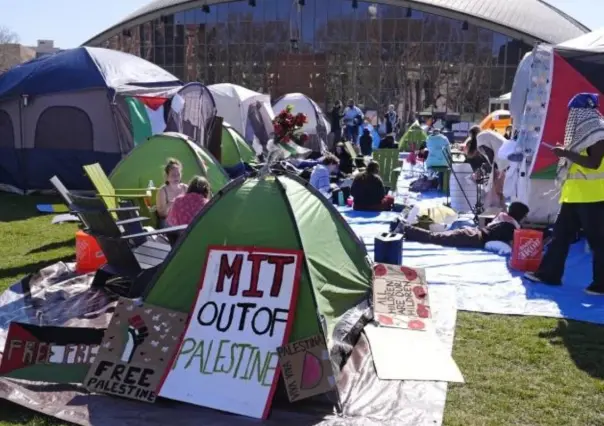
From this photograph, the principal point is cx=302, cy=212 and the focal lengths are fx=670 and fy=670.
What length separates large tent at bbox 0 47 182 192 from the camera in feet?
38.9

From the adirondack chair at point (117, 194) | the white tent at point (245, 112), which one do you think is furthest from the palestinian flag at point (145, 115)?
the white tent at point (245, 112)

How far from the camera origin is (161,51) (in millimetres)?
37656

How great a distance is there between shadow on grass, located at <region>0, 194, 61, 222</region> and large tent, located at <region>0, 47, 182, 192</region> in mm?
469

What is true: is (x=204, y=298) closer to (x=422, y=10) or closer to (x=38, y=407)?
(x=38, y=407)

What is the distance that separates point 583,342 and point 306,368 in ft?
7.89

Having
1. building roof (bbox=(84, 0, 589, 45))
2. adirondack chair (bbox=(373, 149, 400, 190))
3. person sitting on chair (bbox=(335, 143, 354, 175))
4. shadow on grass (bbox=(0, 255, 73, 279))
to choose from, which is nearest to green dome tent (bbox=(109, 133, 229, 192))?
shadow on grass (bbox=(0, 255, 73, 279))

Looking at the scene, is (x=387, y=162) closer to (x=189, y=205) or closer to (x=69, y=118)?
(x=69, y=118)

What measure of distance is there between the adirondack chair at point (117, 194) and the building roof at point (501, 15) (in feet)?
88.3

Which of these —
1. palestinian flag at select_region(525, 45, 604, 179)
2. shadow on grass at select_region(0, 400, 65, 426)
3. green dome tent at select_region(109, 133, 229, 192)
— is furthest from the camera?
green dome tent at select_region(109, 133, 229, 192)

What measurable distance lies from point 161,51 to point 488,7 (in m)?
17.8

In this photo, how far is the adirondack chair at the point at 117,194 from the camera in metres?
8.27

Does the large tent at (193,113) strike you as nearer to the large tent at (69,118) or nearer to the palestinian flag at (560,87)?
the large tent at (69,118)

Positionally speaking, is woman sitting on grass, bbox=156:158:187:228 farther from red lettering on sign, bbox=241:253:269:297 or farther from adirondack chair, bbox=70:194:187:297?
red lettering on sign, bbox=241:253:269:297

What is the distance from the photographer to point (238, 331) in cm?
418
